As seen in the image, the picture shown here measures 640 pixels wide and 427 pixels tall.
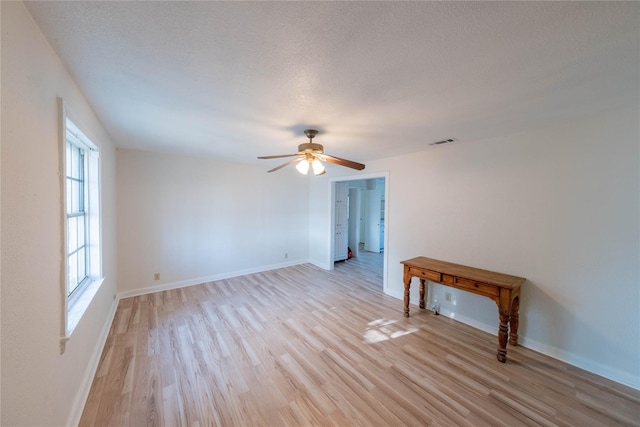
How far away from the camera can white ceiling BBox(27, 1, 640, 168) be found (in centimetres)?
101

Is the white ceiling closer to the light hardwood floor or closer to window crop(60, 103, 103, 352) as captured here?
window crop(60, 103, 103, 352)

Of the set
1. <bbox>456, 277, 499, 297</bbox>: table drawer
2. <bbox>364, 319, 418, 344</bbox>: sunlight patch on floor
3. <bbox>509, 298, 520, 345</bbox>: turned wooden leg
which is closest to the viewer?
<bbox>456, 277, 499, 297</bbox>: table drawer

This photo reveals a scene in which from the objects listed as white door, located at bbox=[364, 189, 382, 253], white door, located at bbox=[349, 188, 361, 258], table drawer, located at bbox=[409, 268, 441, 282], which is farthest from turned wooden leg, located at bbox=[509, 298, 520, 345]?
white door, located at bbox=[364, 189, 382, 253]

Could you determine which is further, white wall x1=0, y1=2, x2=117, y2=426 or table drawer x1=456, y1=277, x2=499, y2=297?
table drawer x1=456, y1=277, x2=499, y2=297

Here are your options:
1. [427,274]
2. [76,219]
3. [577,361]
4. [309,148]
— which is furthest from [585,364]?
[76,219]

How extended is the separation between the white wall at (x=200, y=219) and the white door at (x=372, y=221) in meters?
2.92

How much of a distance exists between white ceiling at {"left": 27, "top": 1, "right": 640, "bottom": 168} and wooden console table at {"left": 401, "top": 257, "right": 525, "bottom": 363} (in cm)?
162

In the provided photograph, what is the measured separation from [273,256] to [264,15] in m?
4.80

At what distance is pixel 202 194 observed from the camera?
4.37m

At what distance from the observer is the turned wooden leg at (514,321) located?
250 centimetres

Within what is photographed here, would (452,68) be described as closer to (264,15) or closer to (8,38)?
(264,15)

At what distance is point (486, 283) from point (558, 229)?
2.92ft

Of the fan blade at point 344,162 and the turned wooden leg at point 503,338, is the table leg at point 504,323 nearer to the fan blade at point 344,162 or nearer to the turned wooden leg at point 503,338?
the turned wooden leg at point 503,338

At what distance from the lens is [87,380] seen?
1885 millimetres
